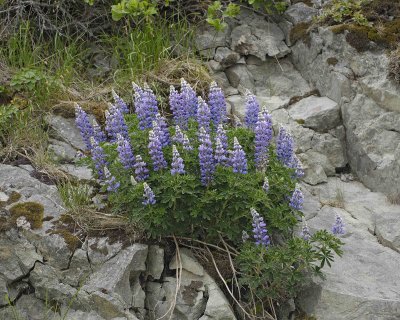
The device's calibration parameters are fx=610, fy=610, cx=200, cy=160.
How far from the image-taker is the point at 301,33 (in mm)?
6066

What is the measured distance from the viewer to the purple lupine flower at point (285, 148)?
4.23 metres

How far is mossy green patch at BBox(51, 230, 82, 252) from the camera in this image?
4027 mm

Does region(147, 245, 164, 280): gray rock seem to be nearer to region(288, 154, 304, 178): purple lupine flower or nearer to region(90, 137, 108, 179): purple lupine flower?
region(90, 137, 108, 179): purple lupine flower

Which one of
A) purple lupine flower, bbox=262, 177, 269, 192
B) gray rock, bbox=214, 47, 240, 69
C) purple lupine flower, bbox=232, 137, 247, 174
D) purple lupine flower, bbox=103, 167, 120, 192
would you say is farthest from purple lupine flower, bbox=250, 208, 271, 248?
gray rock, bbox=214, 47, 240, 69

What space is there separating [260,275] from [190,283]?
0.48 m

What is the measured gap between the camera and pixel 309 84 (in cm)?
600

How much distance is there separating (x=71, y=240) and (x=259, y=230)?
49.7 inches

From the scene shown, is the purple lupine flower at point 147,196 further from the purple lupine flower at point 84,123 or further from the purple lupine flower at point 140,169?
the purple lupine flower at point 84,123

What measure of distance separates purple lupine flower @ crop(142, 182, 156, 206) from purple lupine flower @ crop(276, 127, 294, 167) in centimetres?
105

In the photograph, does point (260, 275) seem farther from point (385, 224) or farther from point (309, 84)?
point (309, 84)

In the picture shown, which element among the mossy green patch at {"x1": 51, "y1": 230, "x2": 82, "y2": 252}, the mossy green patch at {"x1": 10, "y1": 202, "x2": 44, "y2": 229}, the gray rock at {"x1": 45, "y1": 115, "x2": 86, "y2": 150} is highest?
the mossy green patch at {"x1": 51, "y1": 230, "x2": 82, "y2": 252}

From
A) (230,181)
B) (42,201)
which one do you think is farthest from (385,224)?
(42,201)

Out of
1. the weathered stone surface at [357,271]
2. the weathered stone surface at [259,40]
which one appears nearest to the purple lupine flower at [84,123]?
the weathered stone surface at [357,271]

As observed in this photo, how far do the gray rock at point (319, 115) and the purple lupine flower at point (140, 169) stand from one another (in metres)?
A: 2.18
